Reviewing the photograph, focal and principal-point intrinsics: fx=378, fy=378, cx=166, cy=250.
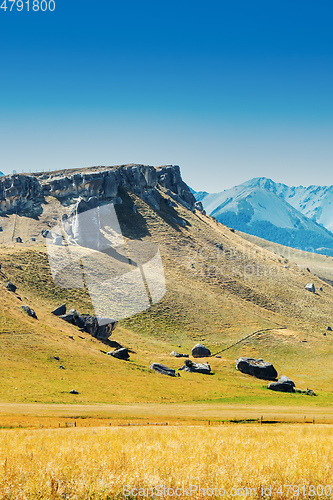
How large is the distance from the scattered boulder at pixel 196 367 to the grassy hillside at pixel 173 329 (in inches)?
86.4

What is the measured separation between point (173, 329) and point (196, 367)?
105 feet

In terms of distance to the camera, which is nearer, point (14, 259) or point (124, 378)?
point (124, 378)

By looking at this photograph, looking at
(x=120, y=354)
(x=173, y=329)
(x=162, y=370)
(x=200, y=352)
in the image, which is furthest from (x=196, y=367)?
(x=173, y=329)

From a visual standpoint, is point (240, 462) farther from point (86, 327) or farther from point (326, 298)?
point (326, 298)

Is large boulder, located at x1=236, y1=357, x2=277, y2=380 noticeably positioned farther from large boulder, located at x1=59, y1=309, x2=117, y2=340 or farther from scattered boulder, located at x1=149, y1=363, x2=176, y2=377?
large boulder, located at x1=59, y1=309, x2=117, y2=340

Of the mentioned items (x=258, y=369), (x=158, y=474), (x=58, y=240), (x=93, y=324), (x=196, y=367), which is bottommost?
(x=258, y=369)

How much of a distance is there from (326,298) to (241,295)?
176ft

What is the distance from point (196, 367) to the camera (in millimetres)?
85750

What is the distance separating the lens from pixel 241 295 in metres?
150

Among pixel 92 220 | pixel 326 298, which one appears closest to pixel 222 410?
pixel 92 220

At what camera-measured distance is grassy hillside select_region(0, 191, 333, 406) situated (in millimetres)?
62344

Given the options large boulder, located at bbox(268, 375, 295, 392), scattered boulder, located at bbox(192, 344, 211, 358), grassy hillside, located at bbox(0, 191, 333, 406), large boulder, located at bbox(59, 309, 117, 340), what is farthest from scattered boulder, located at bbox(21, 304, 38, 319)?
large boulder, located at bbox(268, 375, 295, 392)

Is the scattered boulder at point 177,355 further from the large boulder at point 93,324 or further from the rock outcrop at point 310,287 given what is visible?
the rock outcrop at point 310,287

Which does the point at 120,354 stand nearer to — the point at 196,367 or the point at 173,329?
the point at 196,367
